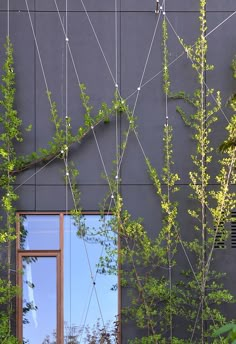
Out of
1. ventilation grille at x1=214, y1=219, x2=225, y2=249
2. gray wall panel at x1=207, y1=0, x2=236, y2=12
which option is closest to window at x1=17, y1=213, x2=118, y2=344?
ventilation grille at x1=214, y1=219, x2=225, y2=249

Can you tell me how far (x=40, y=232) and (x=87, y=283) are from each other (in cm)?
101

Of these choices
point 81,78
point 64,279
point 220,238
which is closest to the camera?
point 220,238

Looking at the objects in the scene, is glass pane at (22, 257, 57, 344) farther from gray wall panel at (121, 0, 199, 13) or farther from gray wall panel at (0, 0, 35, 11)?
gray wall panel at (121, 0, 199, 13)

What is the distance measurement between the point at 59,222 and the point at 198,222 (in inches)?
79.8

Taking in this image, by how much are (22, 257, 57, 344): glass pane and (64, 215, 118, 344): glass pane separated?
19 cm

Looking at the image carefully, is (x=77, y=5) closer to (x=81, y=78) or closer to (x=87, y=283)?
(x=81, y=78)

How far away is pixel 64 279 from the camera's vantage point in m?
8.90

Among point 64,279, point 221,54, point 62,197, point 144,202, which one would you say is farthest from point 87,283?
point 221,54

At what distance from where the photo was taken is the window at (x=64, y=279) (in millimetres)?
8859

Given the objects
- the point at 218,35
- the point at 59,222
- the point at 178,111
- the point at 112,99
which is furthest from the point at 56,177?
the point at 218,35

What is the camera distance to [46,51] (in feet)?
29.6

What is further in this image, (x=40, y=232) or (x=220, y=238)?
(x=40, y=232)

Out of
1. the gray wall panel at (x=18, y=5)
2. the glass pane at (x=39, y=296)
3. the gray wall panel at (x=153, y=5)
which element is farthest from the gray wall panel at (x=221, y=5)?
the glass pane at (x=39, y=296)

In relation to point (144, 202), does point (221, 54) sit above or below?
above
